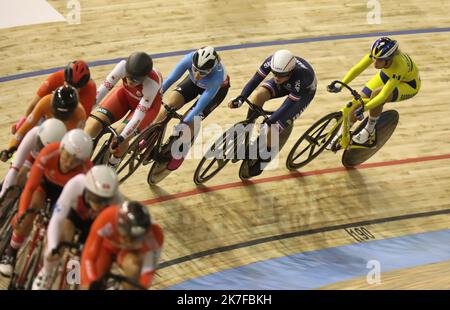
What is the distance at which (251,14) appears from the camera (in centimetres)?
1046

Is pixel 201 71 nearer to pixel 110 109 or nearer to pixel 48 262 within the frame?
pixel 110 109

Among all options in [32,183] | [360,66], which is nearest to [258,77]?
[360,66]

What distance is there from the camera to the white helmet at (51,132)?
5492mm

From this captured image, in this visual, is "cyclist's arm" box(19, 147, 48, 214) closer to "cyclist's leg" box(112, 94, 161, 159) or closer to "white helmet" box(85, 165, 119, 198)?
"white helmet" box(85, 165, 119, 198)

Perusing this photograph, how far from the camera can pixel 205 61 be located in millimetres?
6848

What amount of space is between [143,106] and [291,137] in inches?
86.6

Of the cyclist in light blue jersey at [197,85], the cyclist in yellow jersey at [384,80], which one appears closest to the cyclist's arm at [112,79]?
the cyclist in light blue jersey at [197,85]

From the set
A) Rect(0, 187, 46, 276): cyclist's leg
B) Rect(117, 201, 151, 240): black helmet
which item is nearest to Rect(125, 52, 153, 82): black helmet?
Rect(0, 187, 46, 276): cyclist's leg

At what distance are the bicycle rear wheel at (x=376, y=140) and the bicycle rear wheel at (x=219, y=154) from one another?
4.14 feet

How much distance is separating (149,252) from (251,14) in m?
6.33

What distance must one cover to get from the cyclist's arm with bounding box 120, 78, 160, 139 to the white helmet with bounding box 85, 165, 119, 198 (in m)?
1.82

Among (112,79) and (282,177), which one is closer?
(112,79)

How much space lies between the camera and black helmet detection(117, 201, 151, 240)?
176 inches
